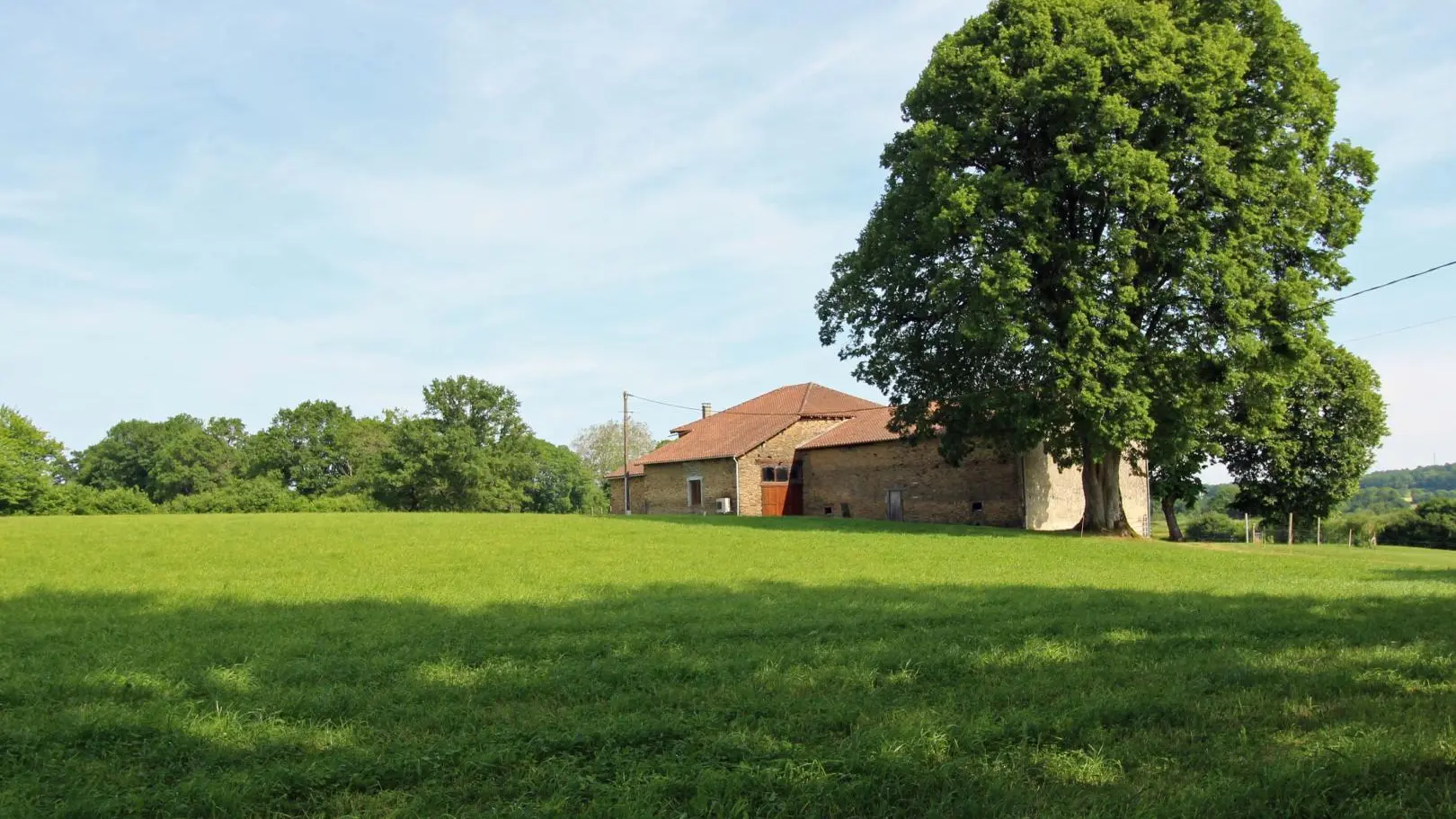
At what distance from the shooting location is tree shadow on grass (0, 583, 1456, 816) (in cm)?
414

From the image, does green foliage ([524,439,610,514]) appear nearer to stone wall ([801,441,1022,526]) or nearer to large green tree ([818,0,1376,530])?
stone wall ([801,441,1022,526])

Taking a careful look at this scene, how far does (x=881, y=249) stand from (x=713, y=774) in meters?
23.8

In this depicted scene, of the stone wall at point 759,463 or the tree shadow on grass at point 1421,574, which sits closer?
the tree shadow on grass at point 1421,574

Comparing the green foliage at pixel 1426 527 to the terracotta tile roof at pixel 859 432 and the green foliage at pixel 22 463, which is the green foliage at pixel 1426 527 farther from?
the green foliage at pixel 22 463

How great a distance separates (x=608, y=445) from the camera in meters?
92.3

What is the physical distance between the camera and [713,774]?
433cm

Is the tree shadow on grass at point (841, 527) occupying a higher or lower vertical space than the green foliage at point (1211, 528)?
higher

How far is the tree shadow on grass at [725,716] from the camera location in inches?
163

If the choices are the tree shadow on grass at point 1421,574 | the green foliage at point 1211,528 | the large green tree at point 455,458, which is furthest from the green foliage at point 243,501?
the green foliage at point 1211,528

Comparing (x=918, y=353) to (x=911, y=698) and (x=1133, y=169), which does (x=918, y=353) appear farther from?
(x=911, y=698)

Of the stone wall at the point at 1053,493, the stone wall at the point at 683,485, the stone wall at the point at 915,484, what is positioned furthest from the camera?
the stone wall at the point at 683,485

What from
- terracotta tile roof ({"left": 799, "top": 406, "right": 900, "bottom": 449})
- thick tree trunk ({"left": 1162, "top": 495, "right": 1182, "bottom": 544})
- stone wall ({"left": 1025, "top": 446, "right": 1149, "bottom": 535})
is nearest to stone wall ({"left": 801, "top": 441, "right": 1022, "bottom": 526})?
terracotta tile roof ({"left": 799, "top": 406, "right": 900, "bottom": 449})

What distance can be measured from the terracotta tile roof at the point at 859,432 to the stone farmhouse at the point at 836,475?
0.07m

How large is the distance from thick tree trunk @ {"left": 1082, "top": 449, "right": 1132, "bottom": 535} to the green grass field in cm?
1536
